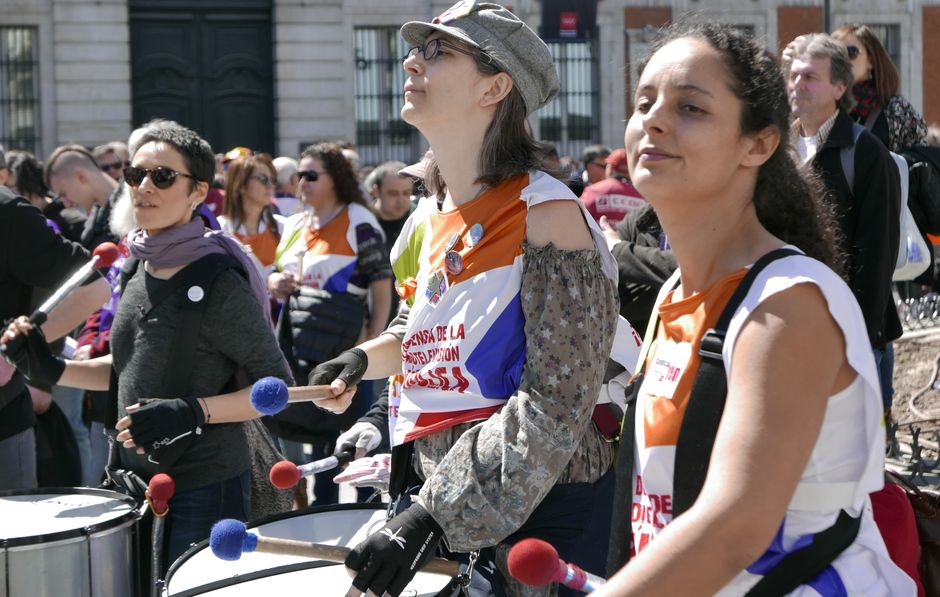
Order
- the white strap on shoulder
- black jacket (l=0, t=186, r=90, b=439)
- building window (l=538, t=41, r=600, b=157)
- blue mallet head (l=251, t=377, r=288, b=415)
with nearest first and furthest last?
the white strap on shoulder, blue mallet head (l=251, t=377, r=288, b=415), black jacket (l=0, t=186, r=90, b=439), building window (l=538, t=41, r=600, b=157)

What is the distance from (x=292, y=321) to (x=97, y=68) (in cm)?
1687

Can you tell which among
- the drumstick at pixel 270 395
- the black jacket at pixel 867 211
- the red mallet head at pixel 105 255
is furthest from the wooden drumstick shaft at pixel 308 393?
the black jacket at pixel 867 211

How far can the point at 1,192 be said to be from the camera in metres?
3.96

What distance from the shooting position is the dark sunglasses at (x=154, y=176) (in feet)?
12.1

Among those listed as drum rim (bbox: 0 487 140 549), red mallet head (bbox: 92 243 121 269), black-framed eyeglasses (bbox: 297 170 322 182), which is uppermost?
black-framed eyeglasses (bbox: 297 170 322 182)

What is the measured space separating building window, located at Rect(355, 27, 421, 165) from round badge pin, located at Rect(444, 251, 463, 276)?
2029 cm

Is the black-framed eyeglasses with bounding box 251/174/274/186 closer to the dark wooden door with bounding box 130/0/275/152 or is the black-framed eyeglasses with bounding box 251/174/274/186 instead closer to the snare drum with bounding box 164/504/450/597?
the snare drum with bounding box 164/504/450/597

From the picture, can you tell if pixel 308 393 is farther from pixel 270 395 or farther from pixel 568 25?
pixel 568 25

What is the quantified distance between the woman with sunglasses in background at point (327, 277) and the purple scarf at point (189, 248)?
1994 millimetres

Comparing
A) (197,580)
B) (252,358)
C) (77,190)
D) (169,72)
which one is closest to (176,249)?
(252,358)

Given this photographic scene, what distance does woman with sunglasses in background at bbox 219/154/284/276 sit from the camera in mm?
7441

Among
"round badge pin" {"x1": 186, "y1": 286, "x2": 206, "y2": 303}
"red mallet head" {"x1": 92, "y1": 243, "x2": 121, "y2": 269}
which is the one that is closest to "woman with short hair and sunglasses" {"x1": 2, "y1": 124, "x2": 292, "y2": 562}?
"round badge pin" {"x1": 186, "y1": 286, "x2": 206, "y2": 303}

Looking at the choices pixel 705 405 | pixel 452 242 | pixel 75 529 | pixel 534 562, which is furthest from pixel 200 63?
pixel 705 405

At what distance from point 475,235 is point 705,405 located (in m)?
0.97
